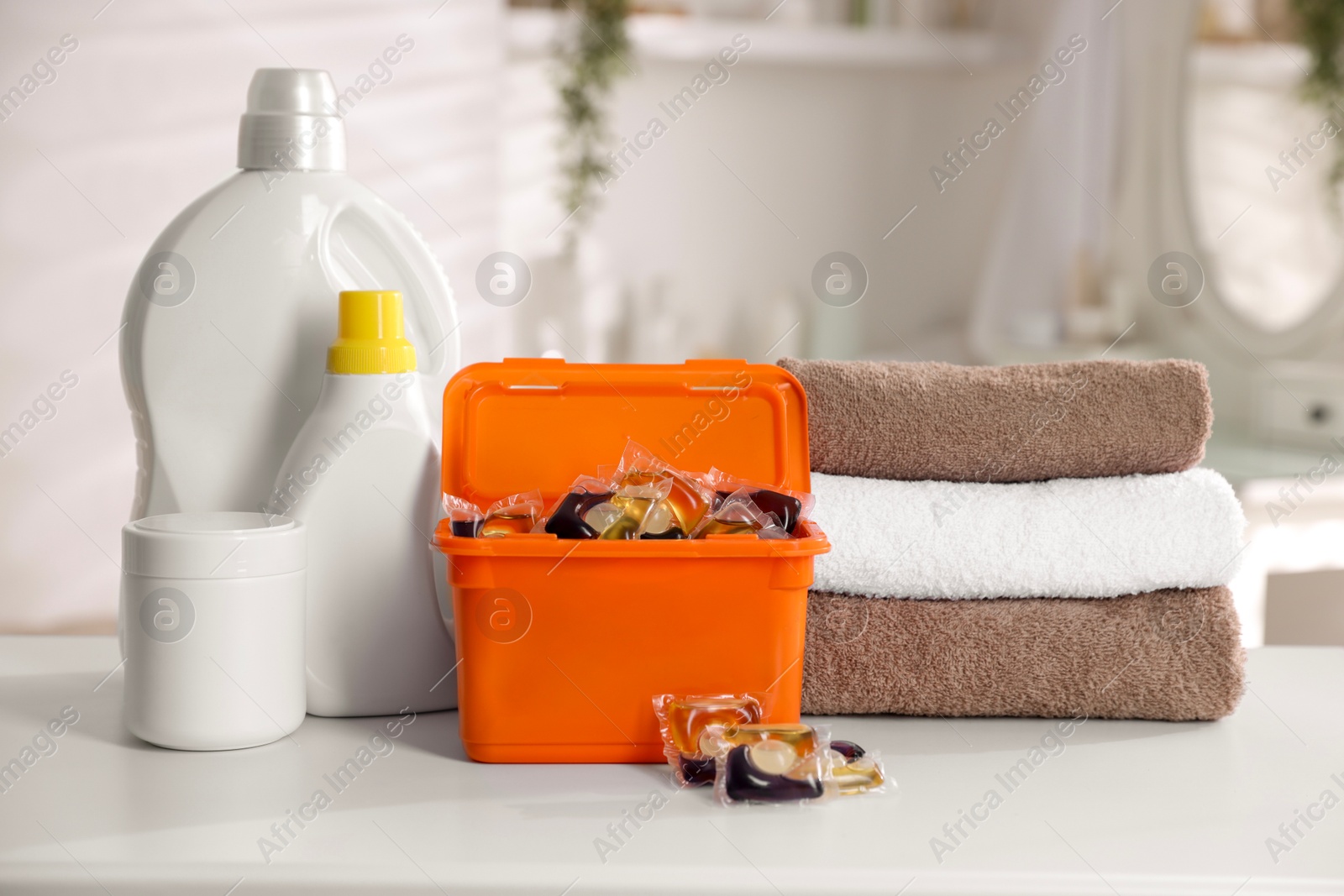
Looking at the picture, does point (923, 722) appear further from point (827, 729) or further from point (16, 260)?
point (16, 260)

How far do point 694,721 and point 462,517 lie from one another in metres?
0.16

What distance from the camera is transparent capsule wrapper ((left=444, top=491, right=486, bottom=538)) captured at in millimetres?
555

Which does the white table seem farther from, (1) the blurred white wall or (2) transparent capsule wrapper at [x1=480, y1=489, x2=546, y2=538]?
(1) the blurred white wall

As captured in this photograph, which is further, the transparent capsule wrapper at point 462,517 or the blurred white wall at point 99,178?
the blurred white wall at point 99,178

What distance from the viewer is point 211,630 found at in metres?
0.55

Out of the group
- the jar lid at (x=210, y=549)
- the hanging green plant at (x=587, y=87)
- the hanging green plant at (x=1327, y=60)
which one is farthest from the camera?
the hanging green plant at (x=587, y=87)

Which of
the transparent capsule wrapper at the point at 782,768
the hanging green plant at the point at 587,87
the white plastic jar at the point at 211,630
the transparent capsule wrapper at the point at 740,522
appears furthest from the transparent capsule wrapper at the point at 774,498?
the hanging green plant at the point at 587,87

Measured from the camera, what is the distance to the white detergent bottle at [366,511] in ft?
1.96

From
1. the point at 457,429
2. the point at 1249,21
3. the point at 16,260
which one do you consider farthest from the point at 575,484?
the point at 1249,21

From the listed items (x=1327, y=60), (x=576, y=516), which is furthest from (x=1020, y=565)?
(x=1327, y=60)

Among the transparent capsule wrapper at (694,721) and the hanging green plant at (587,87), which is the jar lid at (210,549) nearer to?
the transparent capsule wrapper at (694,721)

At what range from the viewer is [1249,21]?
1.72 metres

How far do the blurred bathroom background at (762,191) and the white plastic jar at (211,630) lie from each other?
95 cm

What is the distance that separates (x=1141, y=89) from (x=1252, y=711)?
1.52m
